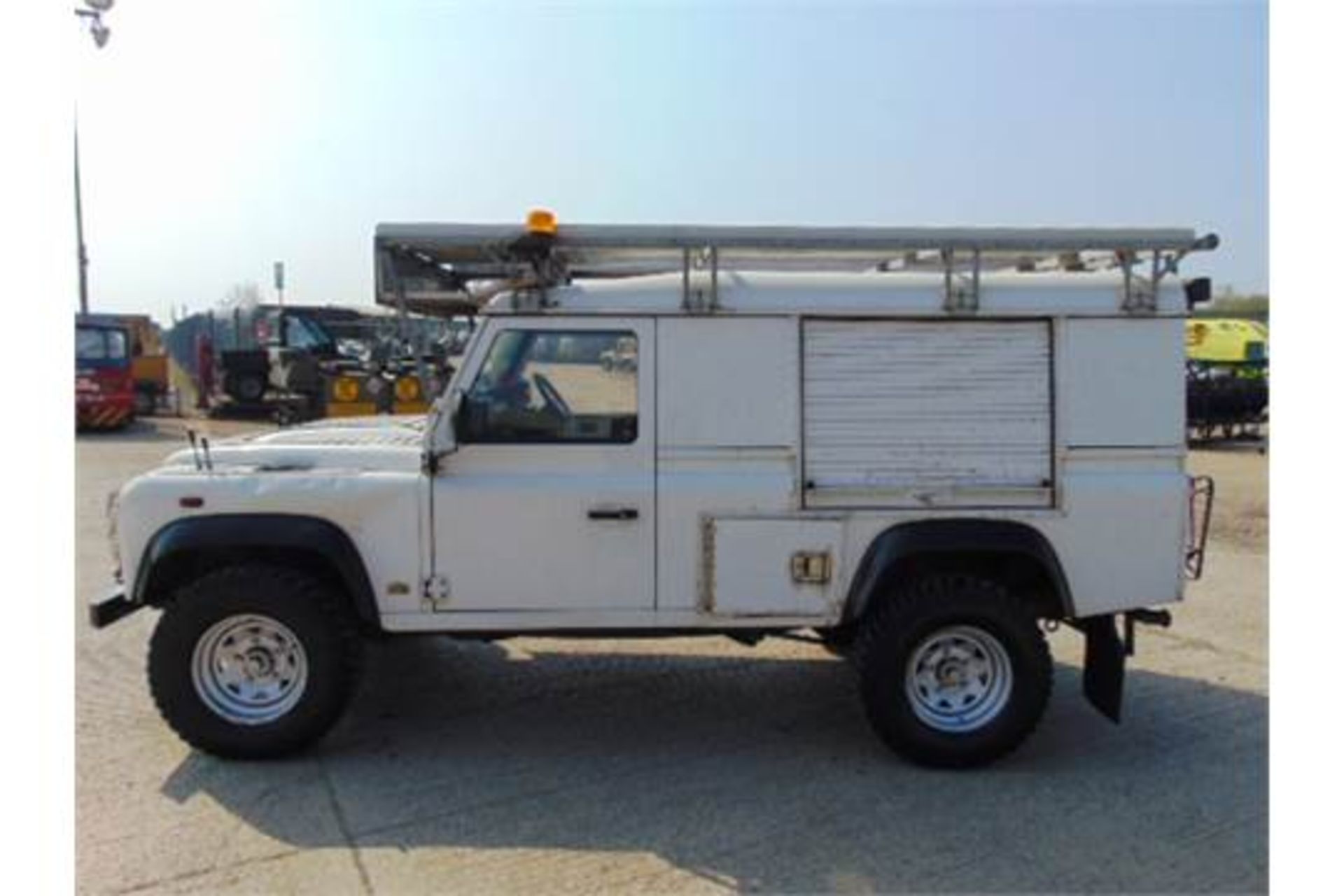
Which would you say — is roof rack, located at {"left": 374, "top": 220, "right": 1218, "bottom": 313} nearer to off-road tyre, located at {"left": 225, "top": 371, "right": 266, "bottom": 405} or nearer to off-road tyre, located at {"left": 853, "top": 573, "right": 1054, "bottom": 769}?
off-road tyre, located at {"left": 853, "top": 573, "right": 1054, "bottom": 769}

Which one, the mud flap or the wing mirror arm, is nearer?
the wing mirror arm

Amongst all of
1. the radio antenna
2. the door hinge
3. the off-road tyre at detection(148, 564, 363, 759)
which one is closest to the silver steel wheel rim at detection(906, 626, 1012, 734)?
the door hinge

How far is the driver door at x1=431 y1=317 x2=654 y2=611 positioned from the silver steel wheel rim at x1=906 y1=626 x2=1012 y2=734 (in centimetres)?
129

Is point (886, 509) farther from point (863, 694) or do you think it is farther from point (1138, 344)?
point (1138, 344)

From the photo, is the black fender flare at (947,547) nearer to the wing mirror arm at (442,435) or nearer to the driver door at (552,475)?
the driver door at (552,475)

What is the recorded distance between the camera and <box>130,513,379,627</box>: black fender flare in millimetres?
4816

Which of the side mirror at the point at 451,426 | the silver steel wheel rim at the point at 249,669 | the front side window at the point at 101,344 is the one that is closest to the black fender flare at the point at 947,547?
the side mirror at the point at 451,426

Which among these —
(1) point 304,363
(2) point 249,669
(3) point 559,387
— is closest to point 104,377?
(1) point 304,363

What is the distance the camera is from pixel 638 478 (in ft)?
16.1

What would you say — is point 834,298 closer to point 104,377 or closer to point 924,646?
point 924,646

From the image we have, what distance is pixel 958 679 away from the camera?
5051 millimetres

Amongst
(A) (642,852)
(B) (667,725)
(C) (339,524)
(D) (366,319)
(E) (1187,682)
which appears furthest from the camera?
(D) (366,319)

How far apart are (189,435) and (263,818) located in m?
1.87
